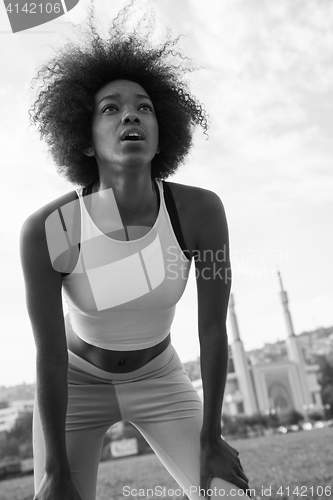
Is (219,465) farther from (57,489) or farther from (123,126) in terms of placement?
(123,126)

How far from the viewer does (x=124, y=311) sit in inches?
56.7

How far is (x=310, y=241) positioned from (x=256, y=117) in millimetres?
6345

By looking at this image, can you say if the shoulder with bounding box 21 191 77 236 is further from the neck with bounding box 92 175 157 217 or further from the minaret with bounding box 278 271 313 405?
the minaret with bounding box 278 271 313 405

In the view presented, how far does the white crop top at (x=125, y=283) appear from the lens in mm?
1421

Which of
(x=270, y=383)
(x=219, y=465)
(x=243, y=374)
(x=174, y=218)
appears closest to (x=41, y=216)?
(x=174, y=218)

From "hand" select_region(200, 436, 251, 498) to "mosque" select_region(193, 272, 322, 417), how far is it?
32.2 meters

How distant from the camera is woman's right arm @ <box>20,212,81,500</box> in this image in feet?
4.42

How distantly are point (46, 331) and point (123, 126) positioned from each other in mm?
619

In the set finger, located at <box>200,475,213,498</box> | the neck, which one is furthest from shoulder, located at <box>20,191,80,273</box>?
finger, located at <box>200,475,213,498</box>

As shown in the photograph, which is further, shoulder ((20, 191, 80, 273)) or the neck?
the neck

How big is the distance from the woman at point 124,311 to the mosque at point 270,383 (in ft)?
106

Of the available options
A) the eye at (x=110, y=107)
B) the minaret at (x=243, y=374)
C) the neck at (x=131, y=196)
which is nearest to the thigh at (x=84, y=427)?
the neck at (x=131, y=196)

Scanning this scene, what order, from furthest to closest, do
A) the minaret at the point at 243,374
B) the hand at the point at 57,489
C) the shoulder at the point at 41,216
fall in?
the minaret at the point at 243,374, the shoulder at the point at 41,216, the hand at the point at 57,489

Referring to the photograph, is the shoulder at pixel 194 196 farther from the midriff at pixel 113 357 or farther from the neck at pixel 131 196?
the midriff at pixel 113 357
